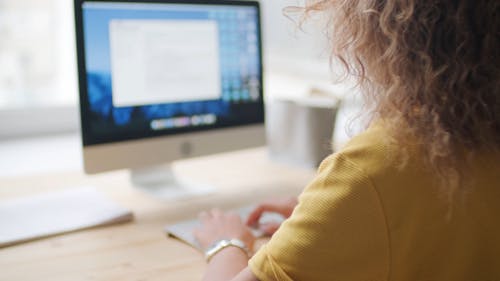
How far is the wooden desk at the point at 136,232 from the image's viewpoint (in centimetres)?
105

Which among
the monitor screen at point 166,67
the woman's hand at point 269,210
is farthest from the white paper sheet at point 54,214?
the woman's hand at point 269,210

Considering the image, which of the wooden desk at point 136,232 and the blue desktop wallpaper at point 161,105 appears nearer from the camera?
the wooden desk at point 136,232

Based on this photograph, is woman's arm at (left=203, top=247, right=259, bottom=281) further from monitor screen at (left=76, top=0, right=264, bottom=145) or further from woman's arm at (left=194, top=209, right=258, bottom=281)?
monitor screen at (left=76, top=0, right=264, bottom=145)

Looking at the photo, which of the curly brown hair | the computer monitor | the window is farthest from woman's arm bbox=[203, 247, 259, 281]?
the window

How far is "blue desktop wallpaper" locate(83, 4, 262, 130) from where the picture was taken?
1.32 meters

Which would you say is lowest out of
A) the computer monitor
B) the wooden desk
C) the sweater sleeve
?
the wooden desk

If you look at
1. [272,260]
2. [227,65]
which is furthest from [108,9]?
[272,260]

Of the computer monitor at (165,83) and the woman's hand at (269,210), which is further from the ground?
the computer monitor at (165,83)

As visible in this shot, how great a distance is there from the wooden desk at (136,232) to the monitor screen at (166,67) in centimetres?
17

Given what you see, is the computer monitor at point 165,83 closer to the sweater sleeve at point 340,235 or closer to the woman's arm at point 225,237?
the woman's arm at point 225,237

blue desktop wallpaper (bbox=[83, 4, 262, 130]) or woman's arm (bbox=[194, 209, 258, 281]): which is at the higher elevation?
blue desktop wallpaper (bbox=[83, 4, 262, 130])

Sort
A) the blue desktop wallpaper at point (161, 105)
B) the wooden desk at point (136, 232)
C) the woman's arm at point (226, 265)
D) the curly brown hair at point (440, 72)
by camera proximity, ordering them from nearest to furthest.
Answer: the curly brown hair at point (440, 72)
the woman's arm at point (226, 265)
the wooden desk at point (136, 232)
the blue desktop wallpaper at point (161, 105)

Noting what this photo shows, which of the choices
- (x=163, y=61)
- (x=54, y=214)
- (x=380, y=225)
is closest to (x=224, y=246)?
(x=380, y=225)

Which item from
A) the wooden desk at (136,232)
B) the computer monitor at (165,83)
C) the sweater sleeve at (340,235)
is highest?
the computer monitor at (165,83)
